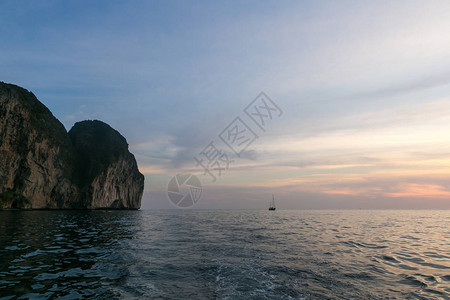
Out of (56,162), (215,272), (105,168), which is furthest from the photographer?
(105,168)

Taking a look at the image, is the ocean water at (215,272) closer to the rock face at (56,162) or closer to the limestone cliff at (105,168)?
→ the rock face at (56,162)

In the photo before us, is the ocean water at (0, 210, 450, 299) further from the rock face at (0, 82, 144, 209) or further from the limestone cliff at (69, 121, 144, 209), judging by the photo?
the limestone cliff at (69, 121, 144, 209)

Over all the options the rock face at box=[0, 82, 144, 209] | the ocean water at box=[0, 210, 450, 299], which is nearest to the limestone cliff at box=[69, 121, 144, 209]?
the rock face at box=[0, 82, 144, 209]

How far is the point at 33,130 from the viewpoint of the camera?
8944 centimetres

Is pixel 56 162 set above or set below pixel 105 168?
below

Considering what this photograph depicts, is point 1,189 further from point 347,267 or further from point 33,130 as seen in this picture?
point 347,267

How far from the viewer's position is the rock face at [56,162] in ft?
260

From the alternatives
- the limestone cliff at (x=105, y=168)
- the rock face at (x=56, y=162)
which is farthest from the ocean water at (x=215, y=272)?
the limestone cliff at (x=105, y=168)

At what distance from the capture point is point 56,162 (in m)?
101

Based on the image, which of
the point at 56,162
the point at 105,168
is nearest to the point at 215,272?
the point at 56,162

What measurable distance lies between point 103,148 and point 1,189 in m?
69.2

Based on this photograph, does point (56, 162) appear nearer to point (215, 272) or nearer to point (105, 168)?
point (105, 168)

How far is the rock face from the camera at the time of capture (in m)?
79.2

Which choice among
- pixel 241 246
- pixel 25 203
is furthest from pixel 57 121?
pixel 241 246
